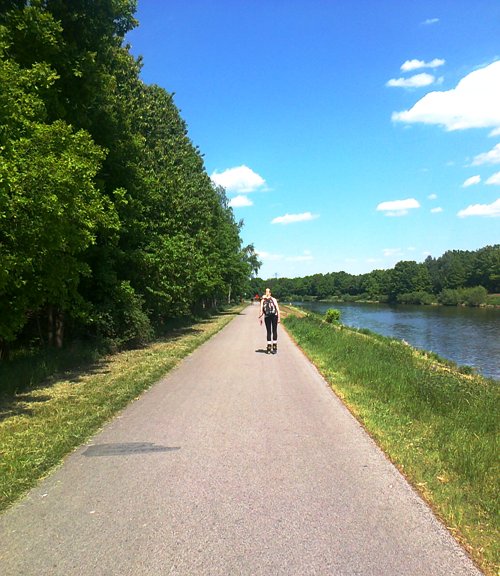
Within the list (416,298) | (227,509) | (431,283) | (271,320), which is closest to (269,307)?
(271,320)

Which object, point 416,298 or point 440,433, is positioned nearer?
point 440,433

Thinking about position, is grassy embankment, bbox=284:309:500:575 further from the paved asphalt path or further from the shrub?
the shrub

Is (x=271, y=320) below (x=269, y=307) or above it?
below

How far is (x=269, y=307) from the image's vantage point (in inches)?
606

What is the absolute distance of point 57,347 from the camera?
1344cm

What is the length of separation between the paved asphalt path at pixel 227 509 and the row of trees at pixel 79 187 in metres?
3.86

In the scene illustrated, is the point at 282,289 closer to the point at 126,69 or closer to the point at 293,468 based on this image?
the point at 126,69

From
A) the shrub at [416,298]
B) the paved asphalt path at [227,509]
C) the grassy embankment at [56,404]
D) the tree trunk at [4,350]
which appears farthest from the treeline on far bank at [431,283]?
the paved asphalt path at [227,509]

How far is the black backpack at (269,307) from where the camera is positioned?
15248mm

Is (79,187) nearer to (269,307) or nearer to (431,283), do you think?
(269,307)

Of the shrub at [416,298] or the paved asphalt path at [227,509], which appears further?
the shrub at [416,298]

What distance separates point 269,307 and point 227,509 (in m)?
11.5

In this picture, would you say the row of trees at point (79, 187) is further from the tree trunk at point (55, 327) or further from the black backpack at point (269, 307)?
the black backpack at point (269, 307)

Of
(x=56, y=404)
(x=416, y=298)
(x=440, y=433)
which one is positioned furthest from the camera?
(x=416, y=298)
